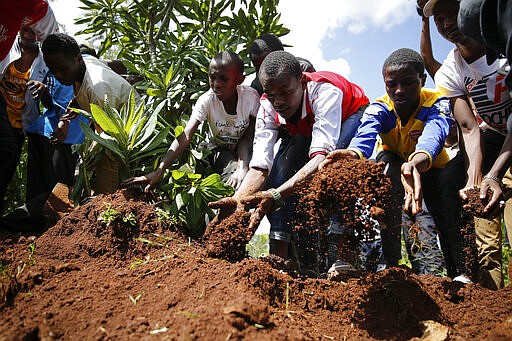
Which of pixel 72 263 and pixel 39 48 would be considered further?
pixel 39 48

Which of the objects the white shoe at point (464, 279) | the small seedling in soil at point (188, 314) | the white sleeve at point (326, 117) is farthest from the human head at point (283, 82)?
the small seedling in soil at point (188, 314)

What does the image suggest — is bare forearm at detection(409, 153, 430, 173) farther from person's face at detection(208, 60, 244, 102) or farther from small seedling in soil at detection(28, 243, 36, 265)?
small seedling in soil at detection(28, 243, 36, 265)

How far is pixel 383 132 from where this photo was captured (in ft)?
9.23

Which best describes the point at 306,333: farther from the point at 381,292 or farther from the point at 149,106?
the point at 149,106

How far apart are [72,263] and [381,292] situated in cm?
153

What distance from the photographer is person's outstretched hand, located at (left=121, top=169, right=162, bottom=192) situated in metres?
2.62

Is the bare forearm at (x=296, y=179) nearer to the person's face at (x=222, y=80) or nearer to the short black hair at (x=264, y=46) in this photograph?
the person's face at (x=222, y=80)

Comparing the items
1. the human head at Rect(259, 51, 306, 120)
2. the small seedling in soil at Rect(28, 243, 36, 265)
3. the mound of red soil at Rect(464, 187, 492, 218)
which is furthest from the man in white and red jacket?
the small seedling in soil at Rect(28, 243, 36, 265)

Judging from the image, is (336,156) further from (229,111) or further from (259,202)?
(229,111)

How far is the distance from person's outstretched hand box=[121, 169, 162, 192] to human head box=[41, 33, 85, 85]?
1.05 metres

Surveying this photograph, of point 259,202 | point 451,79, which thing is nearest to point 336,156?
Answer: point 259,202

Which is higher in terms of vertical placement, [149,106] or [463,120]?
[463,120]

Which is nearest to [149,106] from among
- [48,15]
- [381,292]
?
[48,15]

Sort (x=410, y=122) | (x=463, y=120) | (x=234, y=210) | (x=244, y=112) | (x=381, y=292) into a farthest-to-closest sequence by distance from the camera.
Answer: (x=244, y=112) < (x=410, y=122) < (x=463, y=120) < (x=234, y=210) < (x=381, y=292)
